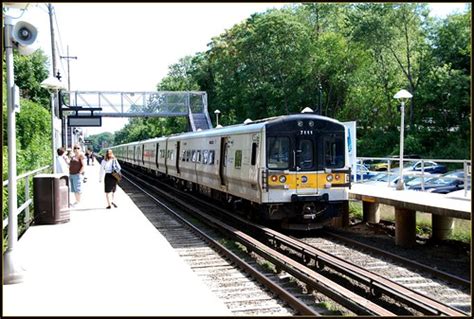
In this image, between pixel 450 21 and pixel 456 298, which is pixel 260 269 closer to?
pixel 456 298

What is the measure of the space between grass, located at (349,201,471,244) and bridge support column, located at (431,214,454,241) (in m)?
0.15

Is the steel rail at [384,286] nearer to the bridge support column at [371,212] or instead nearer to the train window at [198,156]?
the bridge support column at [371,212]

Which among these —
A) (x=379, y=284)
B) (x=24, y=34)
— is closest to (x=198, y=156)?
(x=379, y=284)

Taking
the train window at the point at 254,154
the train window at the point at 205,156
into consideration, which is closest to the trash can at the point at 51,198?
the train window at the point at 254,154

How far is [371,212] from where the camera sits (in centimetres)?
1736

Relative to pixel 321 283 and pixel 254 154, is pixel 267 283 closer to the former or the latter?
pixel 321 283

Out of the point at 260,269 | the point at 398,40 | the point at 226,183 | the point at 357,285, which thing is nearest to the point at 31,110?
the point at 226,183

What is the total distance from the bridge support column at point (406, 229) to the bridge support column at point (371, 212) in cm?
331

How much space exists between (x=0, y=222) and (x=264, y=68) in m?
44.3

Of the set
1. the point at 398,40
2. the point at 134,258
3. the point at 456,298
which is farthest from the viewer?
the point at 398,40

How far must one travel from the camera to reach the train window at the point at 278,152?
46.8ft

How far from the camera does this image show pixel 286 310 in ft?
26.5

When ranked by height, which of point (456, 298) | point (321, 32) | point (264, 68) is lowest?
point (456, 298)

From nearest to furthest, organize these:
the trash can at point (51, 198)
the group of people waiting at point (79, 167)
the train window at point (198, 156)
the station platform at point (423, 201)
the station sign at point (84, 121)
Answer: the station platform at point (423, 201), the trash can at point (51, 198), the group of people waiting at point (79, 167), the train window at point (198, 156), the station sign at point (84, 121)
